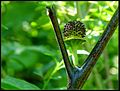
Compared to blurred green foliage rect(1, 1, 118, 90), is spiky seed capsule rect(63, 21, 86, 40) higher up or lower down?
higher up

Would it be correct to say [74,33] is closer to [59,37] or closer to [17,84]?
[59,37]

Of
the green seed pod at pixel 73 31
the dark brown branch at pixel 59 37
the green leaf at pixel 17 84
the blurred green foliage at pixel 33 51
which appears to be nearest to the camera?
the dark brown branch at pixel 59 37

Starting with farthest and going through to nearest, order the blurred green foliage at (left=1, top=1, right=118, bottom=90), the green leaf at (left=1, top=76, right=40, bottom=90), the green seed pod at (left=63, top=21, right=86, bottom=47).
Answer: the blurred green foliage at (left=1, top=1, right=118, bottom=90)
the green leaf at (left=1, top=76, right=40, bottom=90)
the green seed pod at (left=63, top=21, right=86, bottom=47)

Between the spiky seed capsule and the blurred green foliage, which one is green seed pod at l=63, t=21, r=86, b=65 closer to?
the spiky seed capsule

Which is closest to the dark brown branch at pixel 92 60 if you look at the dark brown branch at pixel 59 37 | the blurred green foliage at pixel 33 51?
the dark brown branch at pixel 59 37

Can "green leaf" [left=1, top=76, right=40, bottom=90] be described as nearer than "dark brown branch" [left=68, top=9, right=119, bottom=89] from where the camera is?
No

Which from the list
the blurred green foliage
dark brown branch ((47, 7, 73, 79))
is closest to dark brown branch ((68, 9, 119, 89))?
dark brown branch ((47, 7, 73, 79))

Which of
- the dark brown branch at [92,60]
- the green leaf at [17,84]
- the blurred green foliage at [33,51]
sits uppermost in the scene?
the dark brown branch at [92,60]

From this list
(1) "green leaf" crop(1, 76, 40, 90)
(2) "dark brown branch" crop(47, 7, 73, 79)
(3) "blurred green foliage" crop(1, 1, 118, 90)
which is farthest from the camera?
(3) "blurred green foliage" crop(1, 1, 118, 90)

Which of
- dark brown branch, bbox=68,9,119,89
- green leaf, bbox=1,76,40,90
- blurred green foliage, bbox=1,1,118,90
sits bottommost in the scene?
blurred green foliage, bbox=1,1,118,90

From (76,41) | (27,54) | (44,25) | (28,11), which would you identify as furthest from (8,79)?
(27,54)

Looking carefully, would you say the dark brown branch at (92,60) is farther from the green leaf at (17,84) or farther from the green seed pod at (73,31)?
the green leaf at (17,84)
